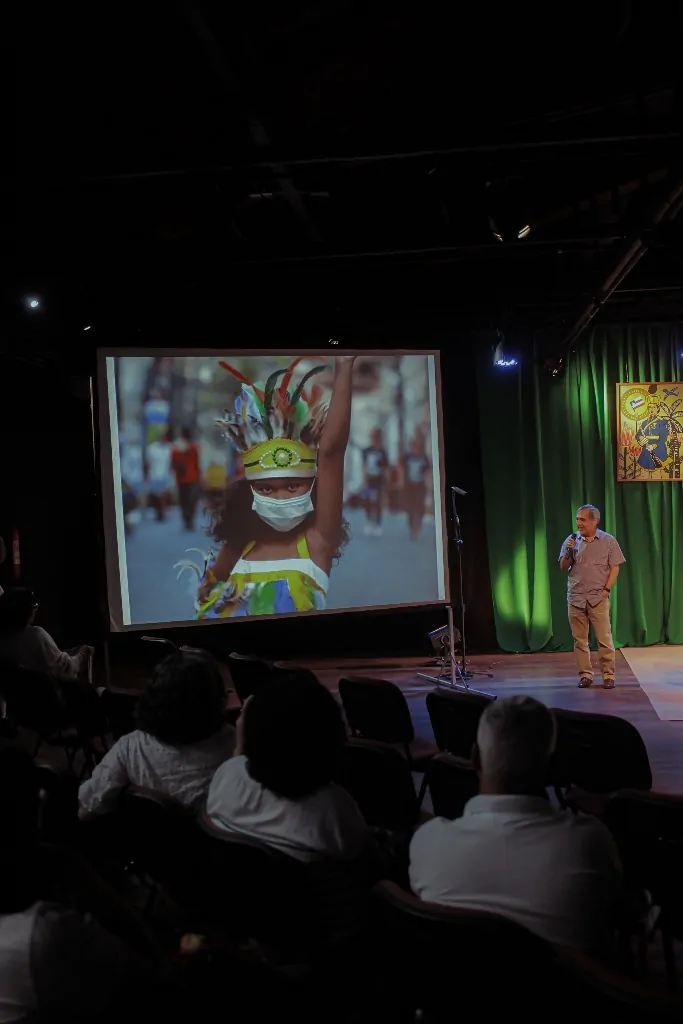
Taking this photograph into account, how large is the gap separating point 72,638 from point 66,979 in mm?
8478

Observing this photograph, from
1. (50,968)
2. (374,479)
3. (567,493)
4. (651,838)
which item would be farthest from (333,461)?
(50,968)

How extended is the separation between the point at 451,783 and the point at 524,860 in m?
1.10

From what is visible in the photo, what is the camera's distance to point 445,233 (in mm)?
7270

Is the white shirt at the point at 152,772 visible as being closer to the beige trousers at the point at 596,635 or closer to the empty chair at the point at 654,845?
the empty chair at the point at 654,845

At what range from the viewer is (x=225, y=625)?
31.4 ft

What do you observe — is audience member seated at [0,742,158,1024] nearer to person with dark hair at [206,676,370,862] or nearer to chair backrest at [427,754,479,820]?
person with dark hair at [206,676,370,862]

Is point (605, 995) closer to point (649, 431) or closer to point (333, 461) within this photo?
point (333, 461)

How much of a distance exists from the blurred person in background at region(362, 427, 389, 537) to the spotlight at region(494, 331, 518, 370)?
165 centimetres

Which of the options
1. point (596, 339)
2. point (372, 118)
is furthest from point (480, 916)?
point (596, 339)

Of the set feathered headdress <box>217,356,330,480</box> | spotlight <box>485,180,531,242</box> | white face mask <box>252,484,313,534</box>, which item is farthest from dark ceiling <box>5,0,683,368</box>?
white face mask <box>252,484,313,534</box>

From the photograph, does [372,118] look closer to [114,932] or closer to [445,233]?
[445,233]

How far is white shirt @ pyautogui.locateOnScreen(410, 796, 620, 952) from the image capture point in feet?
5.71

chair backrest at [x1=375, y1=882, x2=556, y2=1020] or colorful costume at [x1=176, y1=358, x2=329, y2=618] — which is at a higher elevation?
colorful costume at [x1=176, y1=358, x2=329, y2=618]

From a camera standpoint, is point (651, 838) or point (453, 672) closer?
point (651, 838)
